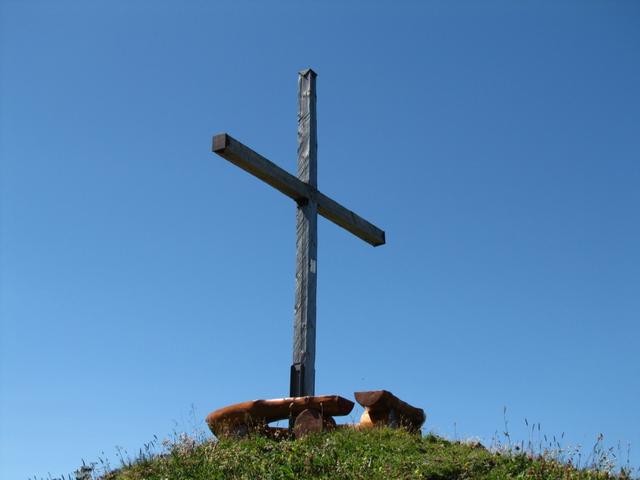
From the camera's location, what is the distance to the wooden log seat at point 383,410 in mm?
10789

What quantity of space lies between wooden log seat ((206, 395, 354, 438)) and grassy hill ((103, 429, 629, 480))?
0.30 m

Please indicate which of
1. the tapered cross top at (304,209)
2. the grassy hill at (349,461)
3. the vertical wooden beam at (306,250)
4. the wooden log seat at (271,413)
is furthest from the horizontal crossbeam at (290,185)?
the grassy hill at (349,461)

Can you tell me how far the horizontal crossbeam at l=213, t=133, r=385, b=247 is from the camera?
11273 mm

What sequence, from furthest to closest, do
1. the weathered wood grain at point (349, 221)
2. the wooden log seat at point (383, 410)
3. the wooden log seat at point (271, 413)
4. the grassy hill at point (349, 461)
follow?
the weathered wood grain at point (349, 221)
the wooden log seat at point (383, 410)
the wooden log seat at point (271, 413)
the grassy hill at point (349, 461)

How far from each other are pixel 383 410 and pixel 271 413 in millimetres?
1374

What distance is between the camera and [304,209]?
1225 centimetres

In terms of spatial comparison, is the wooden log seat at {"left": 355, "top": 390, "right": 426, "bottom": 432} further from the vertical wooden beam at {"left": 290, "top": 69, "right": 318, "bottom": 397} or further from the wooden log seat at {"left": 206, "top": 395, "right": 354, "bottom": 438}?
the vertical wooden beam at {"left": 290, "top": 69, "right": 318, "bottom": 397}

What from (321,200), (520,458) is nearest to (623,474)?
(520,458)

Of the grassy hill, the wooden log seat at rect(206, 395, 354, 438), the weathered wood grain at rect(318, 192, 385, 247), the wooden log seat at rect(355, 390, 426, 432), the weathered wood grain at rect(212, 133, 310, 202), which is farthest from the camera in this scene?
the weathered wood grain at rect(318, 192, 385, 247)

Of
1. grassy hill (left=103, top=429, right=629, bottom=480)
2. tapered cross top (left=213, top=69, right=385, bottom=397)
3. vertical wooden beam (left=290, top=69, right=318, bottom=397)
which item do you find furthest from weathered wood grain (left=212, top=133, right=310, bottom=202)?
grassy hill (left=103, top=429, right=629, bottom=480)

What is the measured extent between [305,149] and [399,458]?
5.00m

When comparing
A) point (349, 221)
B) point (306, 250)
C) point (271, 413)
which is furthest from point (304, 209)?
point (271, 413)

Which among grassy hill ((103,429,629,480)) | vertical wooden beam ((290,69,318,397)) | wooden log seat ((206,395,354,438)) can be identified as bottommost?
grassy hill ((103,429,629,480))

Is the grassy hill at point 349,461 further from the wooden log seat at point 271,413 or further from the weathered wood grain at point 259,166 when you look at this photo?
the weathered wood grain at point 259,166
